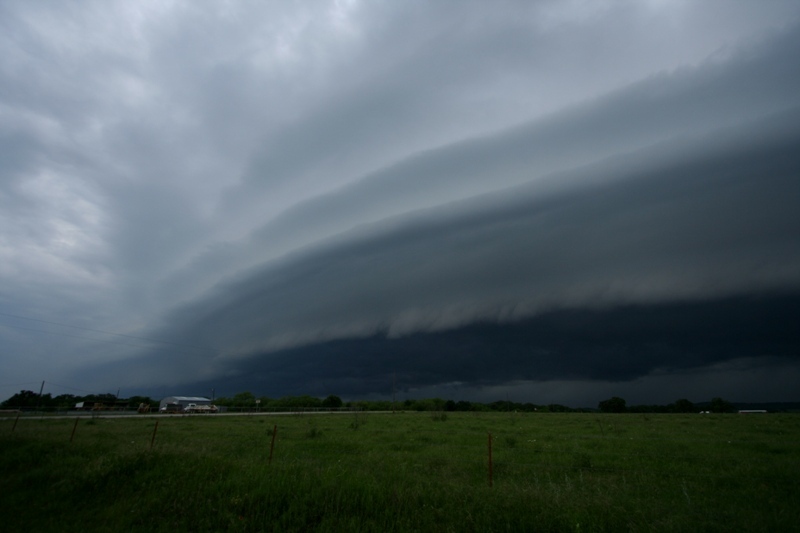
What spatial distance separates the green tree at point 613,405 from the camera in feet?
446

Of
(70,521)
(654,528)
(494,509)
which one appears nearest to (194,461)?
(70,521)

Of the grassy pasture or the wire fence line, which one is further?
the wire fence line

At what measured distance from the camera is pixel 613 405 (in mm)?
138625

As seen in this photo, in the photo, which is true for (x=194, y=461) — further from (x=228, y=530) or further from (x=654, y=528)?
(x=654, y=528)

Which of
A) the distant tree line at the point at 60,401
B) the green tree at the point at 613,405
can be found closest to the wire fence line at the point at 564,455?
the distant tree line at the point at 60,401

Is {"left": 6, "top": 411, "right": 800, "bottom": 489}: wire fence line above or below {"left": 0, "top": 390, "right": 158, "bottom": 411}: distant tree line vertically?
below

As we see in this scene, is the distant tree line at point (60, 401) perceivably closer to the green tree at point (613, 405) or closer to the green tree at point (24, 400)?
the green tree at point (24, 400)

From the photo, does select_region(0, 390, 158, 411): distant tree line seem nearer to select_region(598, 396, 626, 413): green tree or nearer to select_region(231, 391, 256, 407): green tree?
select_region(231, 391, 256, 407): green tree

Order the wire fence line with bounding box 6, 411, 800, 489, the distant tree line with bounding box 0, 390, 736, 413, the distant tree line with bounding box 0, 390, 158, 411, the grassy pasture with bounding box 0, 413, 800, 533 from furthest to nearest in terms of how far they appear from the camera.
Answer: the distant tree line with bounding box 0, 390, 736, 413 → the distant tree line with bounding box 0, 390, 158, 411 → the wire fence line with bounding box 6, 411, 800, 489 → the grassy pasture with bounding box 0, 413, 800, 533

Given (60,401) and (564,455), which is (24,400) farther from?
(564,455)

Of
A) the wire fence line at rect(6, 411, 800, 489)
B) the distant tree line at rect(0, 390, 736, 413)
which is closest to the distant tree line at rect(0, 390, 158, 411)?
the distant tree line at rect(0, 390, 736, 413)

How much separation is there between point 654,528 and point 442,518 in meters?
4.42

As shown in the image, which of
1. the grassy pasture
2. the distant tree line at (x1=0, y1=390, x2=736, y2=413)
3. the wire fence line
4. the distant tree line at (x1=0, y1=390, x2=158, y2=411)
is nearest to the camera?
the grassy pasture

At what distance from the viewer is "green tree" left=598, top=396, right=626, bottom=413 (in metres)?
136
